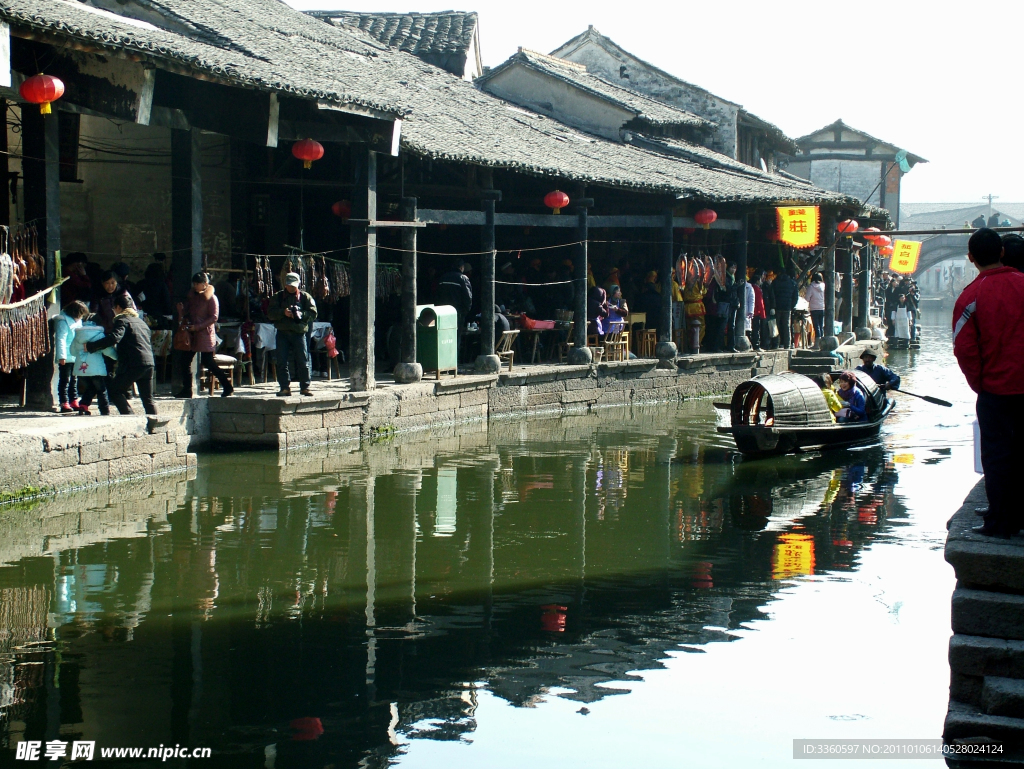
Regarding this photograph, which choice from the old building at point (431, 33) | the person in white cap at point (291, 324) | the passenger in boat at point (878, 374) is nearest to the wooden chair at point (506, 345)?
the person in white cap at point (291, 324)

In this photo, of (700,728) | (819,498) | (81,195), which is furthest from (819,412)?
(81,195)

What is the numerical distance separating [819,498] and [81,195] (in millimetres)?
10924

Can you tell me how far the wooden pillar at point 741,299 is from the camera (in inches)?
860

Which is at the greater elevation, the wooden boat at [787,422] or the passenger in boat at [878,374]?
the passenger in boat at [878,374]

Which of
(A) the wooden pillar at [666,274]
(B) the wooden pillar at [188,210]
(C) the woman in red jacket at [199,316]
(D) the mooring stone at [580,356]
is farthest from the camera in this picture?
(A) the wooden pillar at [666,274]

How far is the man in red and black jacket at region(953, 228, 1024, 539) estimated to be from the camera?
5676mm

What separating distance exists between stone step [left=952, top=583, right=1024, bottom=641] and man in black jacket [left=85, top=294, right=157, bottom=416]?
328 inches

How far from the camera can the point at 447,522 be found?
33.9ft

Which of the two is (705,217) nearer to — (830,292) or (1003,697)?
(830,292)

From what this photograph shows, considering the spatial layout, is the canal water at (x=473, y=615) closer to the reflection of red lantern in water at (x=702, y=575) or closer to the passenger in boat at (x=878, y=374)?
the reflection of red lantern in water at (x=702, y=575)

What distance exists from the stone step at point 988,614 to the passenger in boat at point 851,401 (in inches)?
373

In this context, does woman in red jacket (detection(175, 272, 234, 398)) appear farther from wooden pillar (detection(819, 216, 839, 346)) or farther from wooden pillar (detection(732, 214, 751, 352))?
wooden pillar (detection(819, 216, 839, 346))

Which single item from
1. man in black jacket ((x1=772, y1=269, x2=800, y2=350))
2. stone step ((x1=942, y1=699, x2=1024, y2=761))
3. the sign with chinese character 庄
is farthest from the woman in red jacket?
man in black jacket ((x1=772, y1=269, x2=800, y2=350))

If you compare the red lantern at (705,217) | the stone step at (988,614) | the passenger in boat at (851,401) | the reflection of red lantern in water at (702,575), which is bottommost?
the reflection of red lantern in water at (702,575)
